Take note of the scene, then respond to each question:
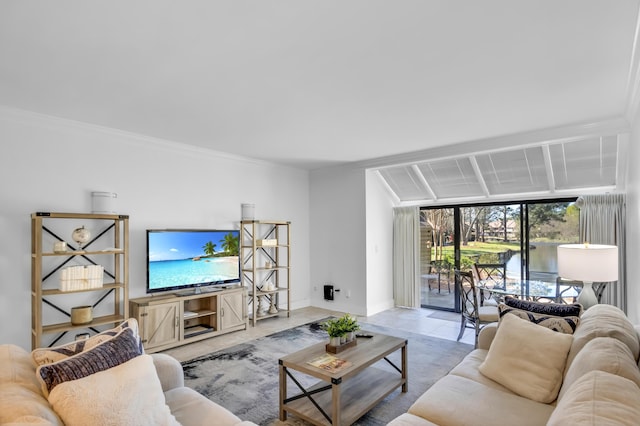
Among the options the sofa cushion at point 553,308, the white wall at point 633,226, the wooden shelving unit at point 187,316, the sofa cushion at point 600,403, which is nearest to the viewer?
the sofa cushion at point 600,403

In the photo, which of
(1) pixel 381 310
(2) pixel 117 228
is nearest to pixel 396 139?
(1) pixel 381 310

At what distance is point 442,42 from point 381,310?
4.79 m

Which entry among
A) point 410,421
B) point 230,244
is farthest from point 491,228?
point 410,421

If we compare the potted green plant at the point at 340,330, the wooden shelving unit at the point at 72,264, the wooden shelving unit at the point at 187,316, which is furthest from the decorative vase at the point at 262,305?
the potted green plant at the point at 340,330

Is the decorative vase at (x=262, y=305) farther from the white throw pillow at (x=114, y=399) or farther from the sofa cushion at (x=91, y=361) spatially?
the white throw pillow at (x=114, y=399)

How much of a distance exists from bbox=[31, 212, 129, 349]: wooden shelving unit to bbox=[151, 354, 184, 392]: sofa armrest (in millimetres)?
1944

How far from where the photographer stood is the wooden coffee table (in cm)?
245

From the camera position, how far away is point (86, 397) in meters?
1.41

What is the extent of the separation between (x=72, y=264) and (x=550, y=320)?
4.57m

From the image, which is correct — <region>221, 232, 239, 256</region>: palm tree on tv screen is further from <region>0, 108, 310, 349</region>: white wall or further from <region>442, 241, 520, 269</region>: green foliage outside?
<region>442, 241, 520, 269</region>: green foliage outside

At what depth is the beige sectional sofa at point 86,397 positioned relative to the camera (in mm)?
1264

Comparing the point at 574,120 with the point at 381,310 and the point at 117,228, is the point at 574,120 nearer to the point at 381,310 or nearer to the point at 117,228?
the point at 381,310

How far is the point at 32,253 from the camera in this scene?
3.54 meters

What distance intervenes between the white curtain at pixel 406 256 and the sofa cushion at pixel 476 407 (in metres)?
4.13
